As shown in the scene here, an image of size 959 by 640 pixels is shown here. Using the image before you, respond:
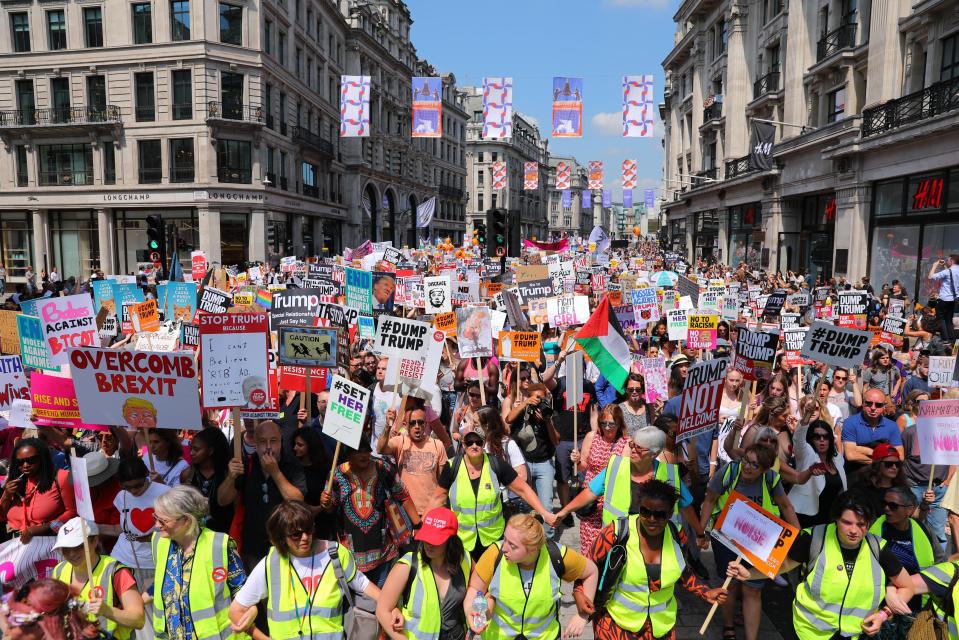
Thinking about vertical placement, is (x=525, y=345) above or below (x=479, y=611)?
above

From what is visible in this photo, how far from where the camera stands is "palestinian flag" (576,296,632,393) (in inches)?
265

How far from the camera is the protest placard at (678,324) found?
32.2 feet

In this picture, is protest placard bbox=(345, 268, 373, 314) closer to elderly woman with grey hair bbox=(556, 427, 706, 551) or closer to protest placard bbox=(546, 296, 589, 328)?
protest placard bbox=(546, 296, 589, 328)

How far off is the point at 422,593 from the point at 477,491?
114 centimetres

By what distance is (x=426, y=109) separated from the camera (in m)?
27.4

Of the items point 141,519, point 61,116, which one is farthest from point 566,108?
point 61,116

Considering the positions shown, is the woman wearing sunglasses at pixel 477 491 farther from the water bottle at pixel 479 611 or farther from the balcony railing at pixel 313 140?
the balcony railing at pixel 313 140

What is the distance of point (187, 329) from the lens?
348 inches

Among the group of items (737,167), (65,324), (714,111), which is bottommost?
(65,324)

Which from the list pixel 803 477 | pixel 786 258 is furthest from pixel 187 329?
pixel 786 258

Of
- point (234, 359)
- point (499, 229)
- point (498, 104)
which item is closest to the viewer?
point (234, 359)

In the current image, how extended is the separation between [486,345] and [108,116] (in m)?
33.9

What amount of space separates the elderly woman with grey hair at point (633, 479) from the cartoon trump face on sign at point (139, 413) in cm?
323

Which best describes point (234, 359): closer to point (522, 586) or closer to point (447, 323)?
point (522, 586)
